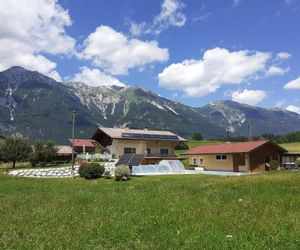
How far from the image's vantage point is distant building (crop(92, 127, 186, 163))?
93938 millimetres

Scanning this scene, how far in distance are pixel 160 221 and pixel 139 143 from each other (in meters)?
82.9

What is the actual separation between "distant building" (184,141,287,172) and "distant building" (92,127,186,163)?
1418 centimetres

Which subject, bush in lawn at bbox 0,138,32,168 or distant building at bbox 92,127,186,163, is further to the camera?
distant building at bbox 92,127,186,163

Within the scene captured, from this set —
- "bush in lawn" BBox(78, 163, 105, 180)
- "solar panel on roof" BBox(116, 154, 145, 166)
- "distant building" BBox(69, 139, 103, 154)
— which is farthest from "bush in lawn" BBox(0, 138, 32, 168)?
"bush in lawn" BBox(78, 163, 105, 180)

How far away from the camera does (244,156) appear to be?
7256 centimetres

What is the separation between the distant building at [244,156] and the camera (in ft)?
235

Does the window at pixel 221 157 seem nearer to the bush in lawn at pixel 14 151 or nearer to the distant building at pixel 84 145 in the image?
the bush in lawn at pixel 14 151

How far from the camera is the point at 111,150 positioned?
9494cm

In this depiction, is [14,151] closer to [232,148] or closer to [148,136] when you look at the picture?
[148,136]

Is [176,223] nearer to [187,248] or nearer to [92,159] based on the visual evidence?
[187,248]

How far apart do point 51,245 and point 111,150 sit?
84908 millimetres

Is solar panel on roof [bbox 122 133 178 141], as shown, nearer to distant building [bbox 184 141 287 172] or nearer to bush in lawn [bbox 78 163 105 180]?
distant building [bbox 184 141 287 172]

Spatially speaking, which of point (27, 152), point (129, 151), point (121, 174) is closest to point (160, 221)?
point (121, 174)

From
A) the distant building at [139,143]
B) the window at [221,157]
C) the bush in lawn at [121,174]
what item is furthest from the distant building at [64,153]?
the bush in lawn at [121,174]
